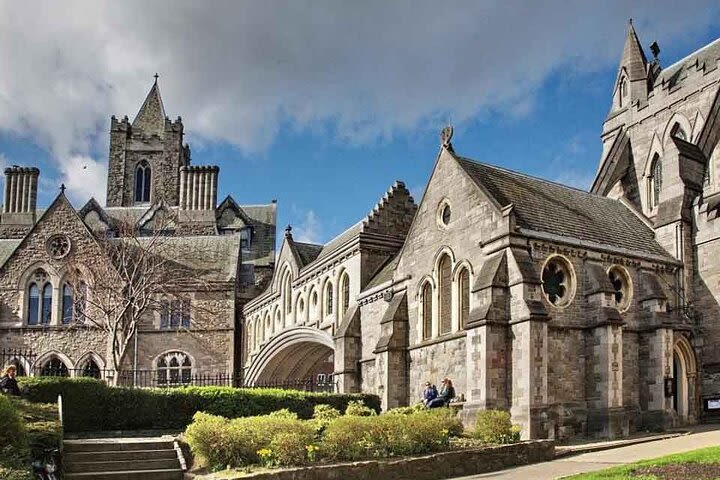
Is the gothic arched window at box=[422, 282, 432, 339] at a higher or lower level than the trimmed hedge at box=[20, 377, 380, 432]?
higher

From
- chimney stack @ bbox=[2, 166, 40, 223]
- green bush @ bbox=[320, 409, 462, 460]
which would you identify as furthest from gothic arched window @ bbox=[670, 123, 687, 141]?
chimney stack @ bbox=[2, 166, 40, 223]

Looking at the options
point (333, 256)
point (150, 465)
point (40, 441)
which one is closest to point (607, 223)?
point (333, 256)

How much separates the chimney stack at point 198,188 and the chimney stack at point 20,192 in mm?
11656

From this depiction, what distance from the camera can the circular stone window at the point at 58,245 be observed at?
167ft

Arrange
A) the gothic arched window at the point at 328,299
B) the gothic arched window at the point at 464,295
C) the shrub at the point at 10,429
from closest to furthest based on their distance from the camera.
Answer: the shrub at the point at 10,429 → the gothic arched window at the point at 464,295 → the gothic arched window at the point at 328,299

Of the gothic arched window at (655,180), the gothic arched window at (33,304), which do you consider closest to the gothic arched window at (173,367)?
the gothic arched window at (33,304)

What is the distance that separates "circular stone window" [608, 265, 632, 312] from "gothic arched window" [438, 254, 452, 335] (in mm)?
4963

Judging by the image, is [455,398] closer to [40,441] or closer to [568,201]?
[568,201]

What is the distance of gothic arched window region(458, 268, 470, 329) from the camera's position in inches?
1025

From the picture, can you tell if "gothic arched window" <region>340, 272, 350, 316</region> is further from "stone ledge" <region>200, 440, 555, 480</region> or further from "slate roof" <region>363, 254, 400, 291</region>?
"stone ledge" <region>200, 440, 555, 480</region>

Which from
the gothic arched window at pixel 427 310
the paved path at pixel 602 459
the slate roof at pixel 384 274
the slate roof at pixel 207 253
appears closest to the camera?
the paved path at pixel 602 459

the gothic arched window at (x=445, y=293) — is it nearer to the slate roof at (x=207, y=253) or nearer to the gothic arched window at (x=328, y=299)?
the gothic arched window at (x=328, y=299)

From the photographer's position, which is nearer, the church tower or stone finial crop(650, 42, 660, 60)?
stone finial crop(650, 42, 660, 60)

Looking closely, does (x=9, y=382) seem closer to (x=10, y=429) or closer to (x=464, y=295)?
(x=10, y=429)
